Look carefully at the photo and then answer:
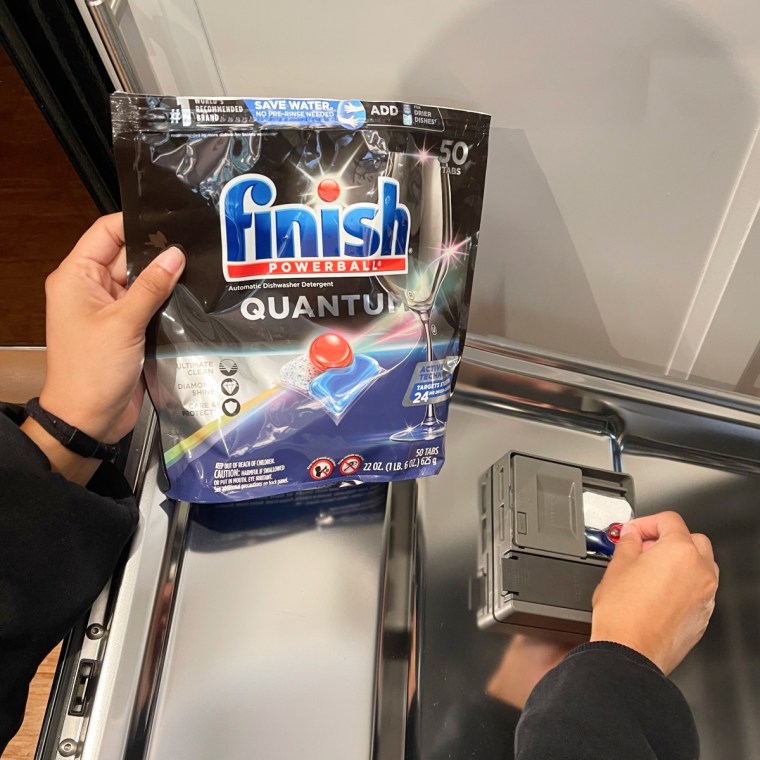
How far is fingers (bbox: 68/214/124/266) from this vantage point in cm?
58

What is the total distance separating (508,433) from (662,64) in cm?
36

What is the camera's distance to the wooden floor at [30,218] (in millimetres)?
839

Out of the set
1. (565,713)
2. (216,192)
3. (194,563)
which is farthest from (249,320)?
(565,713)

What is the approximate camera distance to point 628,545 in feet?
2.00

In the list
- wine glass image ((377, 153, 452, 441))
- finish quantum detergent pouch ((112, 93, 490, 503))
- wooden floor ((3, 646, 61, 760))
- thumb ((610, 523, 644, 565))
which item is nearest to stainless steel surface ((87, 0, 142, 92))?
finish quantum detergent pouch ((112, 93, 490, 503))

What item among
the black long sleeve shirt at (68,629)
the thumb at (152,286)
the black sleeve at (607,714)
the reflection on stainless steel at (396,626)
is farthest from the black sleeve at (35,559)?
the black sleeve at (607,714)

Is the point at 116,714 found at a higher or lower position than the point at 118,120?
lower

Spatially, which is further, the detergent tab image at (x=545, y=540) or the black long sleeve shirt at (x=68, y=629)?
the detergent tab image at (x=545, y=540)

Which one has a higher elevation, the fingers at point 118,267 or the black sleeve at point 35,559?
the fingers at point 118,267

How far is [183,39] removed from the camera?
0.61 metres

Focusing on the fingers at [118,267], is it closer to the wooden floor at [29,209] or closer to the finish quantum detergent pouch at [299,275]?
the finish quantum detergent pouch at [299,275]

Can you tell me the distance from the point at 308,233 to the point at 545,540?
0.32 meters

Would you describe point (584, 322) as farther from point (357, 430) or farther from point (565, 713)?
point (565, 713)

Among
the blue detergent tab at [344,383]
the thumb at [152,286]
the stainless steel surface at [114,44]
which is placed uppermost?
the stainless steel surface at [114,44]
